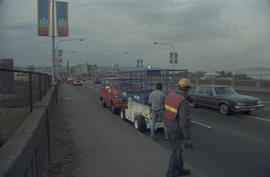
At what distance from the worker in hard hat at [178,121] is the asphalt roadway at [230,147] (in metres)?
0.95

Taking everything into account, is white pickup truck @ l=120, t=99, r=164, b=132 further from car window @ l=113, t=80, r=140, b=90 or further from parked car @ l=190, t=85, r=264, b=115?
parked car @ l=190, t=85, r=264, b=115

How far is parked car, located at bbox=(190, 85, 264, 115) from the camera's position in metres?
10.9

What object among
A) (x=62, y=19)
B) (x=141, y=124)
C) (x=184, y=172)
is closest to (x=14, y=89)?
(x=184, y=172)

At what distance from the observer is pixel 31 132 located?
3.08 metres

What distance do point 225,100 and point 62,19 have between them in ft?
38.1

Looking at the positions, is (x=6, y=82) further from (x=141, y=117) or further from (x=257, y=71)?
(x=257, y=71)

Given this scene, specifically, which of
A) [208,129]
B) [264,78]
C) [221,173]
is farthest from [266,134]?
[264,78]

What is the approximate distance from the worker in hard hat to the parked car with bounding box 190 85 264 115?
747cm

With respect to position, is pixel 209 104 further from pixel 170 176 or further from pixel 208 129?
pixel 170 176

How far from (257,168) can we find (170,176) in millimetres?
2256

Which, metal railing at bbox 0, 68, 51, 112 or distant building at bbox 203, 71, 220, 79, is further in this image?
distant building at bbox 203, 71, 220, 79

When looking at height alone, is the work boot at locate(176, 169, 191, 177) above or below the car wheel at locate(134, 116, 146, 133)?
below

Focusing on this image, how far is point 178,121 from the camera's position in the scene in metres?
4.12

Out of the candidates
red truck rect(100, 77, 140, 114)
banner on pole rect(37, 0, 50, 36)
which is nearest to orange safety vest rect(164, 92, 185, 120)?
red truck rect(100, 77, 140, 114)
